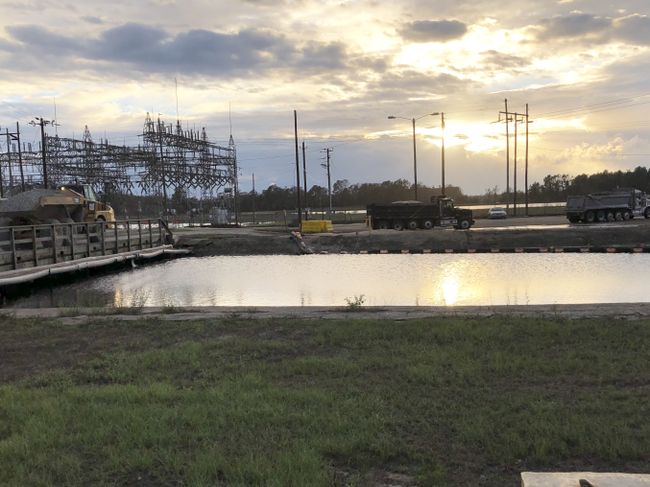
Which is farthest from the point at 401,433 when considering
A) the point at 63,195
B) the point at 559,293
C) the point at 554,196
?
the point at 554,196

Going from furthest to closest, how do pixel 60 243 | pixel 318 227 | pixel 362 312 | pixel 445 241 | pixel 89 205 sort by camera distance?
pixel 318 227 → pixel 445 241 → pixel 89 205 → pixel 60 243 → pixel 362 312

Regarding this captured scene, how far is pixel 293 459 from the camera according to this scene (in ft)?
13.7

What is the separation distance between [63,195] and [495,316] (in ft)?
77.4

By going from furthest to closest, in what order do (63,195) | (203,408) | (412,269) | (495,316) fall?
1. (63,195)
2. (412,269)
3. (495,316)
4. (203,408)

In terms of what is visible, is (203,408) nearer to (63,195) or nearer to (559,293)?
(559,293)

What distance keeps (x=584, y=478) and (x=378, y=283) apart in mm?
16611

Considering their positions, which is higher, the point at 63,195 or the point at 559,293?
the point at 63,195

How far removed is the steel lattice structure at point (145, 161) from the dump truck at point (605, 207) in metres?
46.1

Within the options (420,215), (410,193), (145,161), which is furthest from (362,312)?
(410,193)

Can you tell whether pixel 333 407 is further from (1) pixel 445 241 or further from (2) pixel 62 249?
(1) pixel 445 241

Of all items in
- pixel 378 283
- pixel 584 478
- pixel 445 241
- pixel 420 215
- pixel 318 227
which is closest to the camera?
pixel 584 478

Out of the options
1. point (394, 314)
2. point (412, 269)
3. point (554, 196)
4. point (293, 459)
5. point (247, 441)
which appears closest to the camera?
point (293, 459)

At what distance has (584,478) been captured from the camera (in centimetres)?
314

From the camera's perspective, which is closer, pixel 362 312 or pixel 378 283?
pixel 362 312
